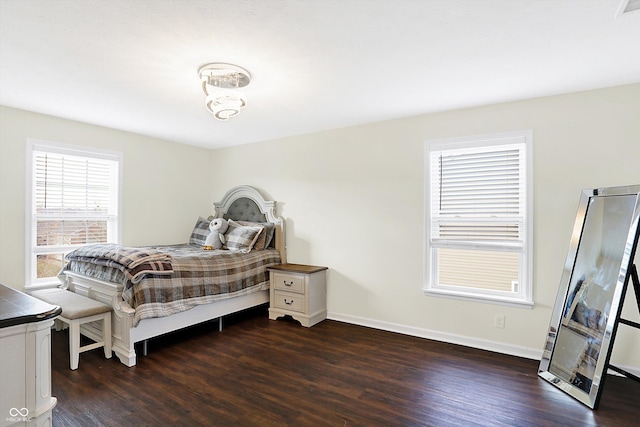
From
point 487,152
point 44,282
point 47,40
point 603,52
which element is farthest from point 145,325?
point 603,52

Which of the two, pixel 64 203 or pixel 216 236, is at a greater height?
pixel 64 203

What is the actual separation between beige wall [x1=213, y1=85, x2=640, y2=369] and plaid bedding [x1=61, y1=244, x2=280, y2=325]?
2.33 ft

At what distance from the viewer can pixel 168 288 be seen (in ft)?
9.80

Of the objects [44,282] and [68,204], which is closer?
[44,282]

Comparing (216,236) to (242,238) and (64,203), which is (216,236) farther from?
(64,203)

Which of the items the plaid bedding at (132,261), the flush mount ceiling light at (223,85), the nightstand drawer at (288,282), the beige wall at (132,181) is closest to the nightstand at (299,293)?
the nightstand drawer at (288,282)

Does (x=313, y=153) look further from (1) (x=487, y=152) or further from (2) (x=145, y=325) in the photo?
(2) (x=145, y=325)

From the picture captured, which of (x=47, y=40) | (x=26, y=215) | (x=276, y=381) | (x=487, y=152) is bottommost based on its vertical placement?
(x=276, y=381)

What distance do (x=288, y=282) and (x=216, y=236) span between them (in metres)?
1.18

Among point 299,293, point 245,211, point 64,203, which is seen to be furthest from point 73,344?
point 245,211

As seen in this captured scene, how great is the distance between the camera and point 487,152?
3.21 metres

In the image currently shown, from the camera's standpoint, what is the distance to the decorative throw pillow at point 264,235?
425 cm

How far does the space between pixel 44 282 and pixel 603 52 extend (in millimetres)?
5364

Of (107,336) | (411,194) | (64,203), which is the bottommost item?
(107,336)
